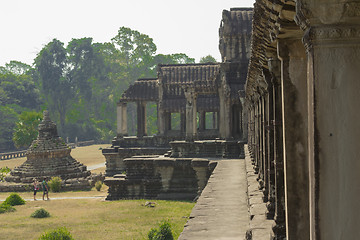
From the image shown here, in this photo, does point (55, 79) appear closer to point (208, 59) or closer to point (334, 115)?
point (208, 59)

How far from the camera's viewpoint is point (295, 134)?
484 centimetres

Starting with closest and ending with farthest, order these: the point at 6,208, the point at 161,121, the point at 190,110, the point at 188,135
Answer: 1. the point at 6,208
2. the point at 188,135
3. the point at 190,110
4. the point at 161,121

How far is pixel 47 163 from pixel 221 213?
969 inches

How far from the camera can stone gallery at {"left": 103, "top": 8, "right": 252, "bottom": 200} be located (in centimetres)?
2283

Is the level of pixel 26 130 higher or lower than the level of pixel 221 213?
higher

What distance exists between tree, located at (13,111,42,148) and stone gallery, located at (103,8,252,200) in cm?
1794

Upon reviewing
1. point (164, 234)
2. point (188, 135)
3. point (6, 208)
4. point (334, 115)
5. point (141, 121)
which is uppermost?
point (141, 121)

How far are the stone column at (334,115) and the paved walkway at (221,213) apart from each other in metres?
5.56

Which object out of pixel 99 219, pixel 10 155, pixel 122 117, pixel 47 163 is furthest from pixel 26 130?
pixel 99 219

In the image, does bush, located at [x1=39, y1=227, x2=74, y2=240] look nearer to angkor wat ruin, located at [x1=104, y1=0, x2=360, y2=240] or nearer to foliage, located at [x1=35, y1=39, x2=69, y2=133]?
angkor wat ruin, located at [x1=104, y1=0, x2=360, y2=240]

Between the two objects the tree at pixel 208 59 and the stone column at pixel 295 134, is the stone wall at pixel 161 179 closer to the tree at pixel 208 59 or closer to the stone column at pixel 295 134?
the stone column at pixel 295 134

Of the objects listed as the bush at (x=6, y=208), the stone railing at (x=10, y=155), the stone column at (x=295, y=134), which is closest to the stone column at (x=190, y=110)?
the bush at (x=6, y=208)

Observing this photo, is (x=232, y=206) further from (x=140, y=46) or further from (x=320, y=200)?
(x=140, y=46)

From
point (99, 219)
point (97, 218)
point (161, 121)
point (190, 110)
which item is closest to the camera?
point (99, 219)
